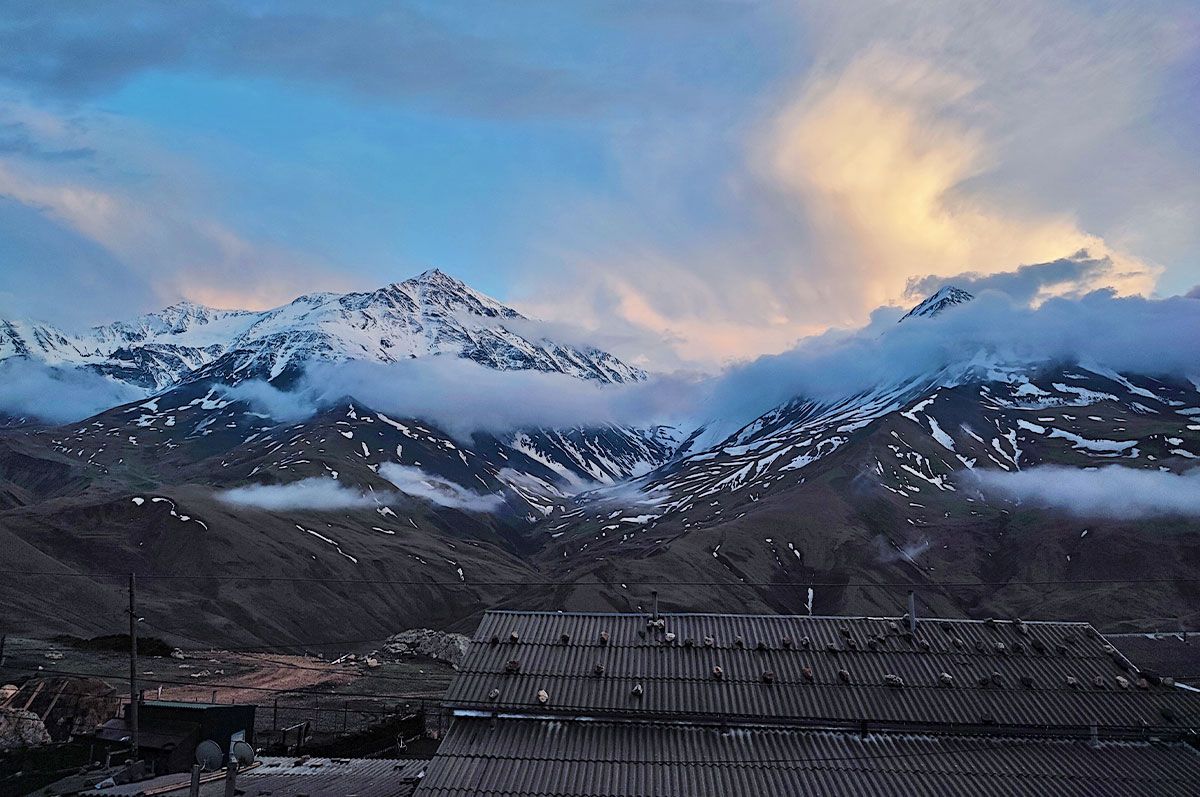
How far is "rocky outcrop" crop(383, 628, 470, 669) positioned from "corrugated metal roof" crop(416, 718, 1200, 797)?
77436 mm

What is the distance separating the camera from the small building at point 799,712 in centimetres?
2653

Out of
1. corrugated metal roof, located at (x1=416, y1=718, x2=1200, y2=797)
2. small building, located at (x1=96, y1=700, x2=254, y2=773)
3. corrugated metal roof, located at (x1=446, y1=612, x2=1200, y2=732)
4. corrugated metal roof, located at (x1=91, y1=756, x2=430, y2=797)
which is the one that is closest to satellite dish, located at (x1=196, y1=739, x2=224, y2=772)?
corrugated metal roof, located at (x1=416, y1=718, x2=1200, y2=797)

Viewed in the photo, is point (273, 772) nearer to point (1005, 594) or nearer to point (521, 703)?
point (521, 703)

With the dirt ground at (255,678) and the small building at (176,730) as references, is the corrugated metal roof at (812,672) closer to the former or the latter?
the small building at (176,730)

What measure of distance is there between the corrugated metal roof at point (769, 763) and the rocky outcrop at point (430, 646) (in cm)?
7744

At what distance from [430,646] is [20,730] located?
2468 inches

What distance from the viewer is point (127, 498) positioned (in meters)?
170

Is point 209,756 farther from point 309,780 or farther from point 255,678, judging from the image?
point 255,678

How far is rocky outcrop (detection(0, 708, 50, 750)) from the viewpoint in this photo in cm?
4603

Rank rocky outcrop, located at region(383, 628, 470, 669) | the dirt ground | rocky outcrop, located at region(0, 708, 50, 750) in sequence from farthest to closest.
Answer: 1. rocky outcrop, located at region(383, 628, 470, 669)
2. the dirt ground
3. rocky outcrop, located at region(0, 708, 50, 750)

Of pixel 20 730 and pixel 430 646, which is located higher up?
pixel 430 646

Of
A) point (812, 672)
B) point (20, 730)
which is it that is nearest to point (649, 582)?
point (20, 730)

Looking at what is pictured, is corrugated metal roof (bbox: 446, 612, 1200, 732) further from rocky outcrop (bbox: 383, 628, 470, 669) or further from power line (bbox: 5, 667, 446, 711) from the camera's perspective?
rocky outcrop (bbox: 383, 628, 470, 669)

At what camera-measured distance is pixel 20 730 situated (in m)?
47.0
